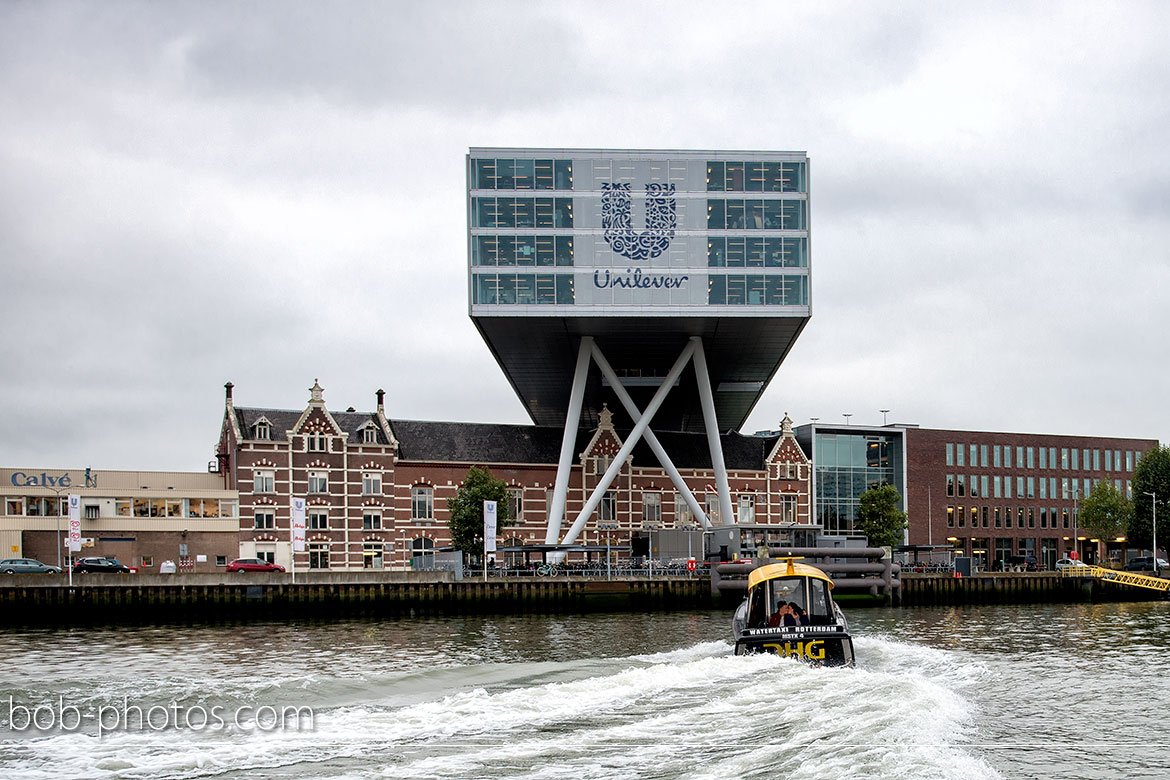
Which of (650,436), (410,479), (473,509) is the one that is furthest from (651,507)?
(410,479)

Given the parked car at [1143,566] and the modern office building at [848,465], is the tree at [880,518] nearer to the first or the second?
the modern office building at [848,465]

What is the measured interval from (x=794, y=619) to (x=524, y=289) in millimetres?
47674

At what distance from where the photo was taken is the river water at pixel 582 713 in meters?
18.1

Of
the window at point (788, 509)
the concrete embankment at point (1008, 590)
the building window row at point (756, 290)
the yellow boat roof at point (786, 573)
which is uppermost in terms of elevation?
the building window row at point (756, 290)

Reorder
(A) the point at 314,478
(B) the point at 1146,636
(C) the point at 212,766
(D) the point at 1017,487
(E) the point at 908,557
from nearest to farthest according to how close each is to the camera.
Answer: (C) the point at 212,766 → (B) the point at 1146,636 → (A) the point at 314,478 → (E) the point at 908,557 → (D) the point at 1017,487

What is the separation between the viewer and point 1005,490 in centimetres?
11194

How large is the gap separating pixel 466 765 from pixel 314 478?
6726 cm

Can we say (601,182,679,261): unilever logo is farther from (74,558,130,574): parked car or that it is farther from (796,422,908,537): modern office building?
(74,558,130,574): parked car

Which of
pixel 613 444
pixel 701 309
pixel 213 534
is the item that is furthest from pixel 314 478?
pixel 701 309

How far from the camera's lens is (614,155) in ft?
252

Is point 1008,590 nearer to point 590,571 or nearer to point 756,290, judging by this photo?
point 756,290

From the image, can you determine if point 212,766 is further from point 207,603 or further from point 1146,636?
point 207,603

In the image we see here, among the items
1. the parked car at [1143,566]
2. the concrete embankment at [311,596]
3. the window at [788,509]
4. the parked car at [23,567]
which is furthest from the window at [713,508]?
the parked car at [23,567]

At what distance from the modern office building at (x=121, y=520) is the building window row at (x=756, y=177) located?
3948 centimetres
